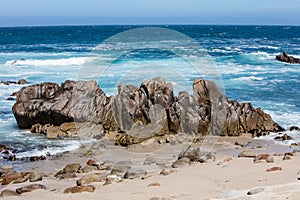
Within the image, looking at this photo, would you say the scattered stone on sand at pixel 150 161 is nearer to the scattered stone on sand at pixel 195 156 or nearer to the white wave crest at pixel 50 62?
the scattered stone on sand at pixel 195 156

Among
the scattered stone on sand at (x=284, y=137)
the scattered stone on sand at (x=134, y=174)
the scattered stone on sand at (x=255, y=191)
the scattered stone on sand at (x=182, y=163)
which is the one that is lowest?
the scattered stone on sand at (x=284, y=137)

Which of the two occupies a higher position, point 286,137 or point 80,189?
point 80,189

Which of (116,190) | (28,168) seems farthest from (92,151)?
(116,190)

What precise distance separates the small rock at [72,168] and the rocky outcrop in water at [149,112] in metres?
3.91

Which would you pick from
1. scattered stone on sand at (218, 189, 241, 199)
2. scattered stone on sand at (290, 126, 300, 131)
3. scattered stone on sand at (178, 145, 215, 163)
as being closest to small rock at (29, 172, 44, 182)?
scattered stone on sand at (178, 145, 215, 163)

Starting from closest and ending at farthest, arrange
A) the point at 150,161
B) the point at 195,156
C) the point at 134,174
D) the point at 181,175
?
the point at 181,175, the point at 134,174, the point at 195,156, the point at 150,161

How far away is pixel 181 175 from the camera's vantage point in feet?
35.1

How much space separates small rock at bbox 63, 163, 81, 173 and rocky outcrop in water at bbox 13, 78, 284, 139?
3909 mm

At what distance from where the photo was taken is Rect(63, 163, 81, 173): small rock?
39.8 feet

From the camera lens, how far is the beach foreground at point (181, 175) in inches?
350

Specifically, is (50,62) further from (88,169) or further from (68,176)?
(68,176)

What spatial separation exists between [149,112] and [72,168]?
5.33 metres

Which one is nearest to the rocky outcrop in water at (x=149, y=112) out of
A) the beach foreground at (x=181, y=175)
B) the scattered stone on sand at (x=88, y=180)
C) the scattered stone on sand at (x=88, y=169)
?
the beach foreground at (x=181, y=175)

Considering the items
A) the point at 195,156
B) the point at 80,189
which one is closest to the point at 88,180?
the point at 80,189
